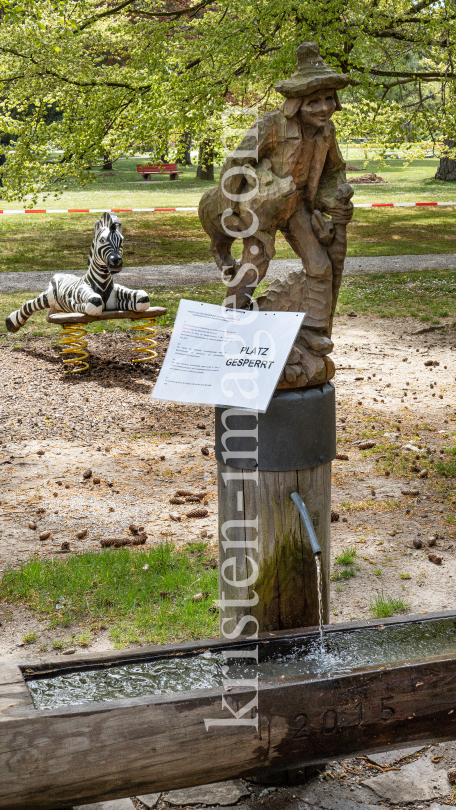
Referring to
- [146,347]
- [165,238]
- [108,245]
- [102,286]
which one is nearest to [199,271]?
[165,238]

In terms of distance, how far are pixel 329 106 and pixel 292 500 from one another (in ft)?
4.33

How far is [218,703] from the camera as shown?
224cm

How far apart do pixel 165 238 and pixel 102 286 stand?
10027 mm

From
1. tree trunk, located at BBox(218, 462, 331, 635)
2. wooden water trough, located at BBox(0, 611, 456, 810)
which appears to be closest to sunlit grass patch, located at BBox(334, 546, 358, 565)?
tree trunk, located at BBox(218, 462, 331, 635)

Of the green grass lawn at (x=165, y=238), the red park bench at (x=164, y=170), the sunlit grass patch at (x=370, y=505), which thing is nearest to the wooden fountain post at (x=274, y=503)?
the sunlit grass patch at (x=370, y=505)

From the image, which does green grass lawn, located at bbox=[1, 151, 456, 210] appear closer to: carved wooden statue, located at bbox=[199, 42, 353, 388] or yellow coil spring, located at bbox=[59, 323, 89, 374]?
yellow coil spring, located at bbox=[59, 323, 89, 374]

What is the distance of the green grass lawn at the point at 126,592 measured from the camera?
3.88 m

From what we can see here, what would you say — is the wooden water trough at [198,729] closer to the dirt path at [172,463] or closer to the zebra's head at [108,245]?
the dirt path at [172,463]

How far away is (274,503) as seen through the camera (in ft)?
8.91

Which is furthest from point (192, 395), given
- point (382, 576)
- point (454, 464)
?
point (454, 464)

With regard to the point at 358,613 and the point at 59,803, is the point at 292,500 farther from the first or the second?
the point at 358,613

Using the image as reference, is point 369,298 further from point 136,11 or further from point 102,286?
point 136,11

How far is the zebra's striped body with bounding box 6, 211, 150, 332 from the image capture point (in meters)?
8.06

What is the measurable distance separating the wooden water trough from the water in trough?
0.05 metres
